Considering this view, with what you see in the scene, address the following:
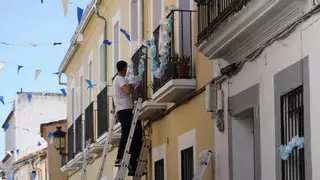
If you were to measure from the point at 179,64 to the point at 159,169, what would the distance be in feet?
9.13

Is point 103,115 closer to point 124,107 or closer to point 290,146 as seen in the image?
point 124,107

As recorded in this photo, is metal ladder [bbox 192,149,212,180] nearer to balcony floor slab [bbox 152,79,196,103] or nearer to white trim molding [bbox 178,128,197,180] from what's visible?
white trim molding [bbox 178,128,197,180]

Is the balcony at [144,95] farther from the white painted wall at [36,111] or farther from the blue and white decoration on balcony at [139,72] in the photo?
the white painted wall at [36,111]

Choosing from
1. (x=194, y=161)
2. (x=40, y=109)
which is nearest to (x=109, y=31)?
(x=194, y=161)

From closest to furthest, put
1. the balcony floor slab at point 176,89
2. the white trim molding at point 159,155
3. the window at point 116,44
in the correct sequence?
the balcony floor slab at point 176,89, the white trim molding at point 159,155, the window at point 116,44

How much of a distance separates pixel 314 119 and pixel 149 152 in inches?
255

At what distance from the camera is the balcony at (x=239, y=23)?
6.96 metres

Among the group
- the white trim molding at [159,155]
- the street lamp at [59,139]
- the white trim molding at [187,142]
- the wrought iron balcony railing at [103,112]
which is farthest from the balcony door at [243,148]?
the street lamp at [59,139]

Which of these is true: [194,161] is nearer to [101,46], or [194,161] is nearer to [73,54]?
[101,46]

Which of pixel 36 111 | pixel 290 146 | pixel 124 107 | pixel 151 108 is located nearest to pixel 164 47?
pixel 151 108

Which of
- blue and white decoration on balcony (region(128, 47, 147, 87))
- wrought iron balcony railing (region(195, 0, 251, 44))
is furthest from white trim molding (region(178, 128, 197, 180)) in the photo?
blue and white decoration on balcony (region(128, 47, 147, 87))

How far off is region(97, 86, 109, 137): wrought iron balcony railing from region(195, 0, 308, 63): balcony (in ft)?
20.8

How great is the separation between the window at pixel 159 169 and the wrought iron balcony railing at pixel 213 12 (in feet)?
11.1

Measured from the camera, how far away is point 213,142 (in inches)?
376
